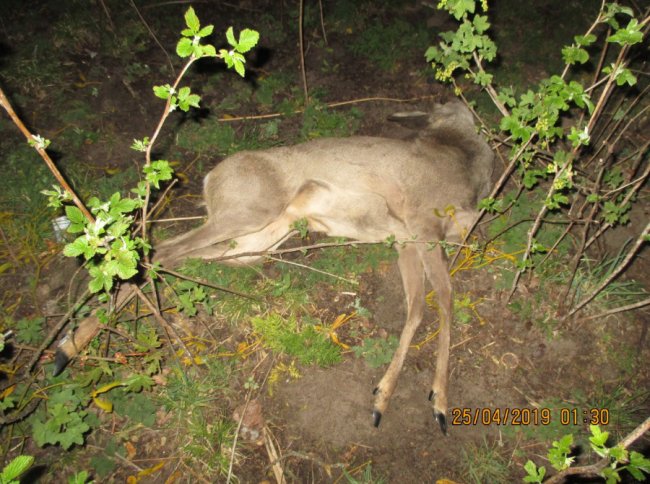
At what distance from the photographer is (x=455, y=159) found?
450 centimetres

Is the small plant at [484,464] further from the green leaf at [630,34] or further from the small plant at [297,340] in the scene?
the green leaf at [630,34]

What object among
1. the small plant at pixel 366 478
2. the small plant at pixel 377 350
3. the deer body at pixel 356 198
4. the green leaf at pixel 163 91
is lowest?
the small plant at pixel 366 478

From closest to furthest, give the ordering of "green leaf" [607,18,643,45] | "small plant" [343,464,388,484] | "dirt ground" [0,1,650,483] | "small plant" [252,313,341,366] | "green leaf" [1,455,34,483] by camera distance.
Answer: "green leaf" [1,455,34,483] < "green leaf" [607,18,643,45] < "small plant" [343,464,388,484] < "dirt ground" [0,1,650,483] < "small plant" [252,313,341,366]

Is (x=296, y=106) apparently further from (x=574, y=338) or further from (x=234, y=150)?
(x=574, y=338)

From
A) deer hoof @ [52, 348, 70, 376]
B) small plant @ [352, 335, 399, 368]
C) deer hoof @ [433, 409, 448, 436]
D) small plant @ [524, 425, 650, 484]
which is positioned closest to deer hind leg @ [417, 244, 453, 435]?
deer hoof @ [433, 409, 448, 436]

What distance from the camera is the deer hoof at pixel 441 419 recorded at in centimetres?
349

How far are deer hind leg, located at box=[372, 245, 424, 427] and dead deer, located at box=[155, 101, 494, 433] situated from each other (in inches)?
0.4

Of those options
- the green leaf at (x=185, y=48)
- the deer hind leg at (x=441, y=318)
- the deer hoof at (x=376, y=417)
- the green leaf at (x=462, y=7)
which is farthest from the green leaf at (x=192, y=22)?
the deer hoof at (x=376, y=417)

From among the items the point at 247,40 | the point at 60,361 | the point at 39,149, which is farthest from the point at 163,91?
the point at 60,361

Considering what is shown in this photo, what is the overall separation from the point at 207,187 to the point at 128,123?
1563 mm

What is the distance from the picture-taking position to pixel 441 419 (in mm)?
3514

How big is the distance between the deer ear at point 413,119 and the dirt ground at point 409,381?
0.62 feet

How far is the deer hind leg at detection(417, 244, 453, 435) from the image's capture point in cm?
357

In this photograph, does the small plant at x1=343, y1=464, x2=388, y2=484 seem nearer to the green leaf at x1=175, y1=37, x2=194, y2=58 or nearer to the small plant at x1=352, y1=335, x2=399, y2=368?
the small plant at x1=352, y1=335, x2=399, y2=368
